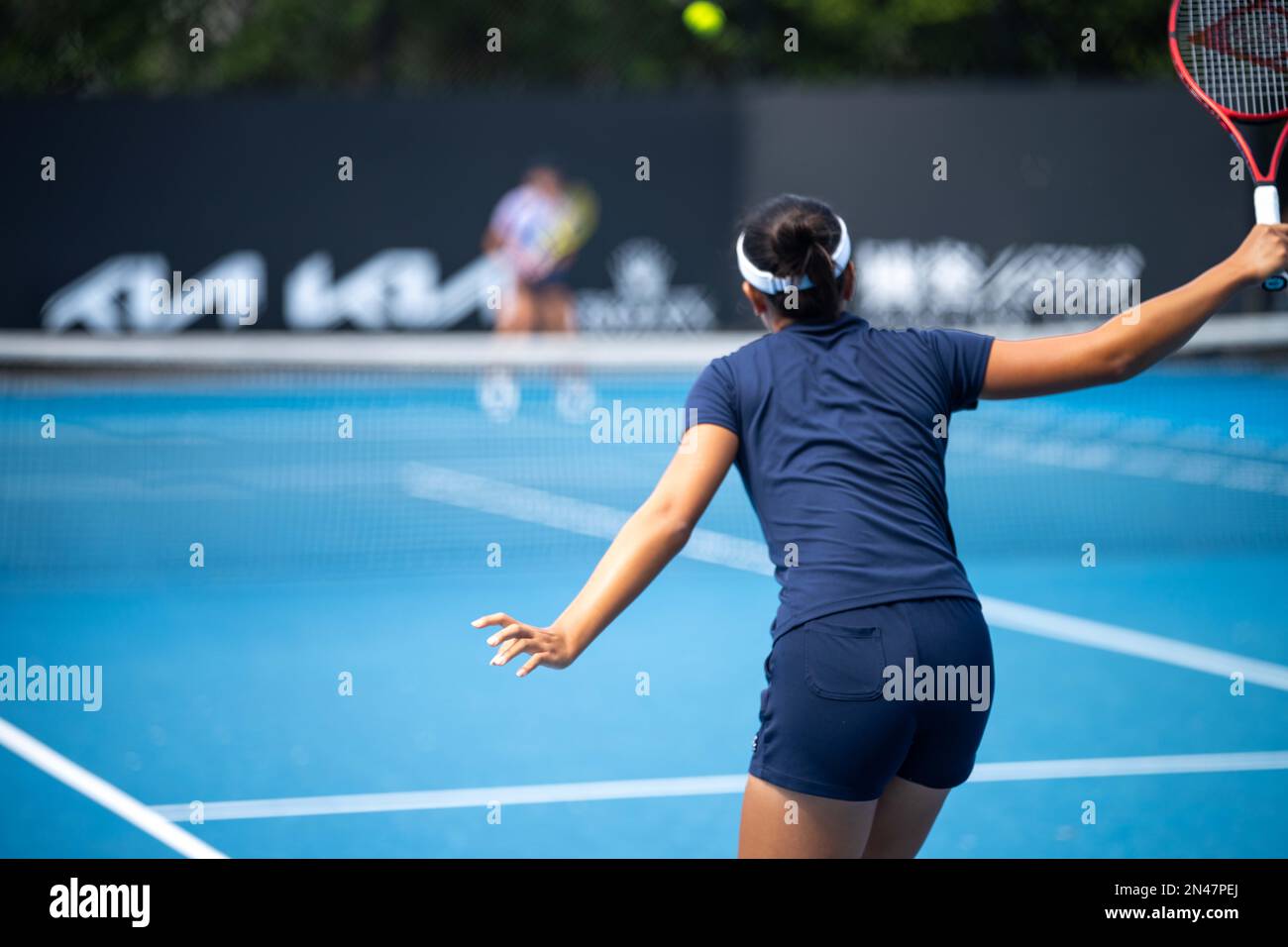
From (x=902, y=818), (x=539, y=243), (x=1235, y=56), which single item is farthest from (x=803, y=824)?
(x=539, y=243)

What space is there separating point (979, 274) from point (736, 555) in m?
7.93

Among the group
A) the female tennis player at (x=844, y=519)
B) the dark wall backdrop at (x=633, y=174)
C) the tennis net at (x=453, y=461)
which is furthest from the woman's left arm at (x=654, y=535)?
the dark wall backdrop at (x=633, y=174)

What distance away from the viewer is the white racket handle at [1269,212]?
9.76 ft

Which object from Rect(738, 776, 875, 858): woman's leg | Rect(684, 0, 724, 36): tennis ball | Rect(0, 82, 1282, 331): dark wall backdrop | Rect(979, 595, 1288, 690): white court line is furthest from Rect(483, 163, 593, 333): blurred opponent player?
Rect(738, 776, 875, 858): woman's leg

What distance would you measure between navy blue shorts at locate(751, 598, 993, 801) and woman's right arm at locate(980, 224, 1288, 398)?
1.45ft

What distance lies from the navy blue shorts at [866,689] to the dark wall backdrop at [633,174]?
1320 centimetres

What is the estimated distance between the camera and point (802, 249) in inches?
112

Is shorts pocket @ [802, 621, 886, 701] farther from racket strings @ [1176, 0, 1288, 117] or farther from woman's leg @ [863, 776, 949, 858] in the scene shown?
racket strings @ [1176, 0, 1288, 117]

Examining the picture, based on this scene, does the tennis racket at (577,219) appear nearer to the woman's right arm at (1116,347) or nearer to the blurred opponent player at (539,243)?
the blurred opponent player at (539,243)

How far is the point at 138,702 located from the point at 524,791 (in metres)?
1.87

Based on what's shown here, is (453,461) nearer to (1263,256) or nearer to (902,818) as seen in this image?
(902,818)

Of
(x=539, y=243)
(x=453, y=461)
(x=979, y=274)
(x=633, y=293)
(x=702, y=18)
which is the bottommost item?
(x=453, y=461)

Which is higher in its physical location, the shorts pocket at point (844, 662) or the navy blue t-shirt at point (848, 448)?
the navy blue t-shirt at point (848, 448)
